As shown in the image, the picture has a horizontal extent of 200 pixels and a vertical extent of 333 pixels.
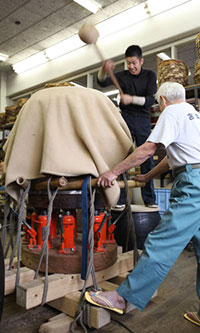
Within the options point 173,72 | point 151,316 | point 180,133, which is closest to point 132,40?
point 173,72

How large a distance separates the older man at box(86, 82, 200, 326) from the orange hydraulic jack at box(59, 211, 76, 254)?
30cm

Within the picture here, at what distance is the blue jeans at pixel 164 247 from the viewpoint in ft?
4.41

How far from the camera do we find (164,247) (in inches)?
53.4

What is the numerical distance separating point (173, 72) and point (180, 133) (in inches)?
104

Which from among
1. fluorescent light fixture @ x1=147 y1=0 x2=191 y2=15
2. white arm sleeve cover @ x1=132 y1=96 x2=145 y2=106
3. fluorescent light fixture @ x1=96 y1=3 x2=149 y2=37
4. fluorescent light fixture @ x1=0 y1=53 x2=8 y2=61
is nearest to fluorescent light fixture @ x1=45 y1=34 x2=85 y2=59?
fluorescent light fixture @ x1=96 y1=3 x2=149 y2=37

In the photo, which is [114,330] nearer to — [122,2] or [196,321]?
[196,321]

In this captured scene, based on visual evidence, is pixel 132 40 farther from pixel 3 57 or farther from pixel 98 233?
pixel 98 233

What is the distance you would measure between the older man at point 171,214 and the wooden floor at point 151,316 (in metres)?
0.10

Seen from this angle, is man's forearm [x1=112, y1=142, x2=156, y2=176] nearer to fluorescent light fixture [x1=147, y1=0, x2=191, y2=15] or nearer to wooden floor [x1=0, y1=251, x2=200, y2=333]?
wooden floor [x1=0, y1=251, x2=200, y2=333]

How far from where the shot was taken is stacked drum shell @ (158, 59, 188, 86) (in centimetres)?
382

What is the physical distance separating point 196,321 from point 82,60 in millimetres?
6148

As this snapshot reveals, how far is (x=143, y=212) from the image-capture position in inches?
97.2

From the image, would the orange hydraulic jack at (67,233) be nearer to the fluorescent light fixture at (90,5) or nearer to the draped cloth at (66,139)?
the draped cloth at (66,139)

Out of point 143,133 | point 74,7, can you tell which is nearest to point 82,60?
point 74,7
